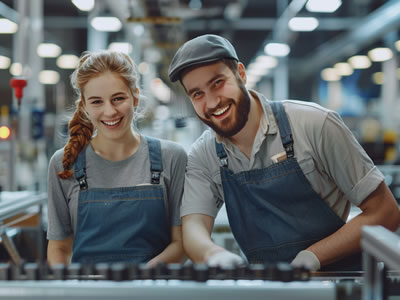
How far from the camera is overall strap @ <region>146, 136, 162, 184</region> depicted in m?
1.49

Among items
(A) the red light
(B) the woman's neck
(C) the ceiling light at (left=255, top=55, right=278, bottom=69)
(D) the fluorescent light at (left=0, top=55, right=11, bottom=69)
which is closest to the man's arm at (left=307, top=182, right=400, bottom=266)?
(B) the woman's neck

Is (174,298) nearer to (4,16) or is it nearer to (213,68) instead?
(213,68)

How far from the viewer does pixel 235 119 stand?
1343mm

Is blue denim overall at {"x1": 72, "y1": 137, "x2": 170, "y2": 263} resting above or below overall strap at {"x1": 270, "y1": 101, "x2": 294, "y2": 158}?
below

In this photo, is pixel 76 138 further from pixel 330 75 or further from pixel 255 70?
pixel 330 75

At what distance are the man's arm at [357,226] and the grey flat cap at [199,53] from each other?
0.62m

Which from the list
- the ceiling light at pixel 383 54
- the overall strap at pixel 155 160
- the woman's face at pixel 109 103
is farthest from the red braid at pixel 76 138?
the ceiling light at pixel 383 54

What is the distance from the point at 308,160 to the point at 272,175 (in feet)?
0.40

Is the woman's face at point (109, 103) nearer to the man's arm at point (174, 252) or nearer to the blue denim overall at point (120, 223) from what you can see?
the blue denim overall at point (120, 223)

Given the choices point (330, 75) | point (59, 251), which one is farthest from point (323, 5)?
point (330, 75)

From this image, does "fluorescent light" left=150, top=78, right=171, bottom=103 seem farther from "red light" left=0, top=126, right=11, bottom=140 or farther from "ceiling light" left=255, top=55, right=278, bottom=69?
"red light" left=0, top=126, right=11, bottom=140

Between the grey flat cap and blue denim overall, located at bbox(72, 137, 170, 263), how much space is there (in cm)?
38

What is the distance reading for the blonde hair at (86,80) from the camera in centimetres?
145

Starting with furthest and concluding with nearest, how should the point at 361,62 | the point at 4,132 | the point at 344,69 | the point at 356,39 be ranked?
1. the point at 344,69
2. the point at 361,62
3. the point at 356,39
4. the point at 4,132
